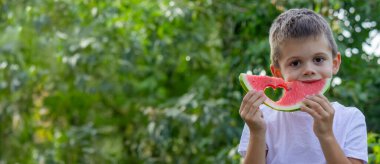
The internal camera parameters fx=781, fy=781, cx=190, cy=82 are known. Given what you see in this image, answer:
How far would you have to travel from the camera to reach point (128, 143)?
259 inches

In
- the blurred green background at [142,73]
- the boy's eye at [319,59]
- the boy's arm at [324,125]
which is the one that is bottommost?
the boy's arm at [324,125]

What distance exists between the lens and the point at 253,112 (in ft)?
7.88

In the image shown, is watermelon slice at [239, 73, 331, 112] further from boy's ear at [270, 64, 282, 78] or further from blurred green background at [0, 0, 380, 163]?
blurred green background at [0, 0, 380, 163]

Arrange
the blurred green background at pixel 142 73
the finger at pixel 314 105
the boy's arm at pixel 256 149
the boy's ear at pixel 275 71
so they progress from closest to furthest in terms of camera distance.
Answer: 1. the finger at pixel 314 105
2. the boy's arm at pixel 256 149
3. the boy's ear at pixel 275 71
4. the blurred green background at pixel 142 73

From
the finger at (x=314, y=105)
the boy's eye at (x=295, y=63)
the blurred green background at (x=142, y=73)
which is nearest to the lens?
the finger at (x=314, y=105)

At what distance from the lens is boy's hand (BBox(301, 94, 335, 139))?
7.62 feet

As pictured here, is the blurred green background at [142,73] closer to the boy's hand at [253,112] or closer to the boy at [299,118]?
the boy at [299,118]

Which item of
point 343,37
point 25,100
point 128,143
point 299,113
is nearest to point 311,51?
point 299,113

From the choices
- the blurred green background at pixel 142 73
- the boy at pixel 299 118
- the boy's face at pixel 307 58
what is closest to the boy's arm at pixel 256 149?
the boy at pixel 299 118

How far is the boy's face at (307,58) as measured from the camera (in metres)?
2.50

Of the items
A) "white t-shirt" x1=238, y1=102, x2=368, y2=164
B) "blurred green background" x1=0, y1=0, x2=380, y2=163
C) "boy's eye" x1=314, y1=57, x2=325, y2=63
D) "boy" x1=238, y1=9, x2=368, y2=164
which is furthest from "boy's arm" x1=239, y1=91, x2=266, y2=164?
"blurred green background" x1=0, y1=0, x2=380, y2=163

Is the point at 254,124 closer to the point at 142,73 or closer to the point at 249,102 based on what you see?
the point at 249,102

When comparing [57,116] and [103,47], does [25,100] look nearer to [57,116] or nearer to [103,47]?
[57,116]

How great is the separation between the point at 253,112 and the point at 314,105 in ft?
0.63
